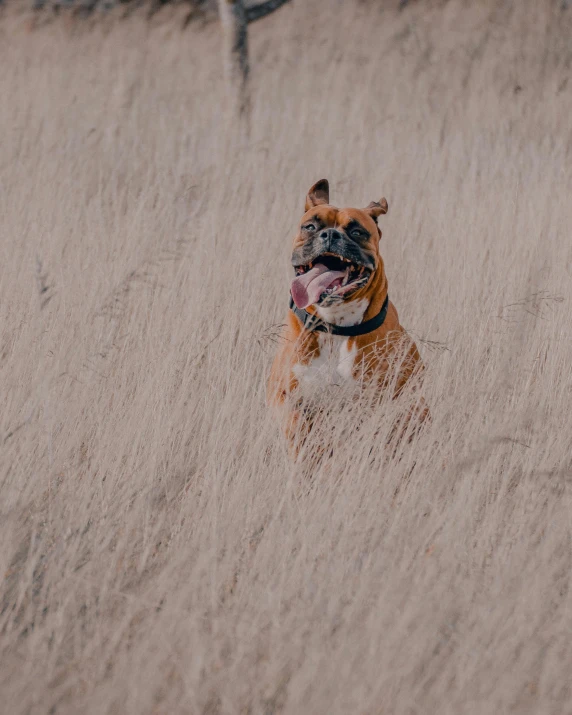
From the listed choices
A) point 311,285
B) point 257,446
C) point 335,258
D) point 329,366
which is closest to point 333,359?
point 329,366

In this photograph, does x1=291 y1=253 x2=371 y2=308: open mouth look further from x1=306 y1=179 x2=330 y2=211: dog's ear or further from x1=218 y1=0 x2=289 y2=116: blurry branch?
x1=218 y1=0 x2=289 y2=116: blurry branch

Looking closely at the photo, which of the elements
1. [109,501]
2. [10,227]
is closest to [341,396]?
[109,501]

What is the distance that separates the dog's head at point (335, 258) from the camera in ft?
9.09

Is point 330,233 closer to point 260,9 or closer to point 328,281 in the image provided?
point 328,281

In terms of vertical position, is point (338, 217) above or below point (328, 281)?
above

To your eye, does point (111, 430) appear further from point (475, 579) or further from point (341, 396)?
point (475, 579)

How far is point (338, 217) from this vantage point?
2.93m

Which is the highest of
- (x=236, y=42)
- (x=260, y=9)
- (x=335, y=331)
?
(x=260, y=9)

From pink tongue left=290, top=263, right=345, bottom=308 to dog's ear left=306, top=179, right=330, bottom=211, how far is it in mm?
492

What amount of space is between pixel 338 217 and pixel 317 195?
1.39 ft

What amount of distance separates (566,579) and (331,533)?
63cm

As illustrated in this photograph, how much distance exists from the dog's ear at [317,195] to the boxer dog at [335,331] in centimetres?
28

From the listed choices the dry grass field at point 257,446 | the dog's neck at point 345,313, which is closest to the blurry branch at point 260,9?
the dry grass field at point 257,446

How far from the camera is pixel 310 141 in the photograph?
5.91 m
